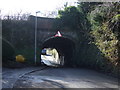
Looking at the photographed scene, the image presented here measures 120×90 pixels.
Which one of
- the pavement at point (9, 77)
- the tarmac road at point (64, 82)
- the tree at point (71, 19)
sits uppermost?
the tree at point (71, 19)

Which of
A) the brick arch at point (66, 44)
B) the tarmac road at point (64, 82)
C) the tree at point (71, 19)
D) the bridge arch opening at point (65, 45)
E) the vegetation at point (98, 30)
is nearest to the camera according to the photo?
the tarmac road at point (64, 82)

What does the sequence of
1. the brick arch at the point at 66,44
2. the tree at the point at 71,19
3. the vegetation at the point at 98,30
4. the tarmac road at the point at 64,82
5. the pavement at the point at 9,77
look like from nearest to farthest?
1. the pavement at the point at 9,77
2. the tarmac road at the point at 64,82
3. the vegetation at the point at 98,30
4. the tree at the point at 71,19
5. the brick arch at the point at 66,44

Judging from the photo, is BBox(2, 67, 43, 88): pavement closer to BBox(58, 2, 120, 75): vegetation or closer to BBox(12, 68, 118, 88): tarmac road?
BBox(12, 68, 118, 88): tarmac road

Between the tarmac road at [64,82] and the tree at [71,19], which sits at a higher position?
the tree at [71,19]

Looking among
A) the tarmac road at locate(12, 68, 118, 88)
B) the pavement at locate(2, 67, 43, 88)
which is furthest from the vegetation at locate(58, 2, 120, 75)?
→ the pavement at locate(2, 67, 43, 88)

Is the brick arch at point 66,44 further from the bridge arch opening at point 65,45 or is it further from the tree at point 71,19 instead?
the tree at point 71,19

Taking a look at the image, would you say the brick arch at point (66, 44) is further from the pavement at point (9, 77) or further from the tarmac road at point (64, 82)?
the tarmac road at point (64, 82)

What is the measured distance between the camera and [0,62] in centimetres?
1570

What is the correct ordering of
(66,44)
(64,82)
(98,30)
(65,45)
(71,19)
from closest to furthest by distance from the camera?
(64,82) → (98,30) → (71,19) → (66,44) → (65,45)

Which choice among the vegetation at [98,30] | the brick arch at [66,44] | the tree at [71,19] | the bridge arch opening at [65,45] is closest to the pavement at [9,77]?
the vegetation at [98,30]

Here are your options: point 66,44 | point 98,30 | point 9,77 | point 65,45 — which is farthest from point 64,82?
point 65,45

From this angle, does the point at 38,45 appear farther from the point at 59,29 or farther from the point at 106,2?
the point at 106,2

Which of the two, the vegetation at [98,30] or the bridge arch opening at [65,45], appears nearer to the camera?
the vegetation at [98,30]

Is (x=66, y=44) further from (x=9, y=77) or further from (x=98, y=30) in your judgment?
(x=9, y=77)
